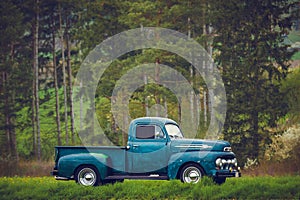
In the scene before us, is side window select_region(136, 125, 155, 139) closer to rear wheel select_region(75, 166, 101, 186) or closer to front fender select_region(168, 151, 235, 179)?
front fender select_region(168, 151, 235, 179)

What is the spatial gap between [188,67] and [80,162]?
28974mm

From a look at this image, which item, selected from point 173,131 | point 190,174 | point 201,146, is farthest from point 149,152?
point 201,146

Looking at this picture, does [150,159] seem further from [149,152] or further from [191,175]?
[191,175]

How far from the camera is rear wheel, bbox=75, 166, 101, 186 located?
875 inches

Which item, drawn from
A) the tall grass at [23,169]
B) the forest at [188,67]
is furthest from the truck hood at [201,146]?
the tall grass at [23,169]

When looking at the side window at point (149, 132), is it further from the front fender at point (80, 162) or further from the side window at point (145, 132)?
the front fender at point (80, 162)

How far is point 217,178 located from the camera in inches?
852

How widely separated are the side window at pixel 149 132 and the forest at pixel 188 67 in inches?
422

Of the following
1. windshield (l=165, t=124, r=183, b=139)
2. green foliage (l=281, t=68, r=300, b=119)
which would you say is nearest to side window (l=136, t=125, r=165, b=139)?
windshield (l=165, t=124, r=183, b=139)

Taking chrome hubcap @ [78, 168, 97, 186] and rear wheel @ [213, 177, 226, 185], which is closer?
rear wheel @ [213, 177, 226, 185]

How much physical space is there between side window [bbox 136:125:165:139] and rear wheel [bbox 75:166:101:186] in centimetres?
198

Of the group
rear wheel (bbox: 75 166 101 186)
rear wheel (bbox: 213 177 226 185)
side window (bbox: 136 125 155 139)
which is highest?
side window (bbox: 136 125 155 139)

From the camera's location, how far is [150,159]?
2183cm

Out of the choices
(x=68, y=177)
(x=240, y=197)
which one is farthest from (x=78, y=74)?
(x=240, y=197)
